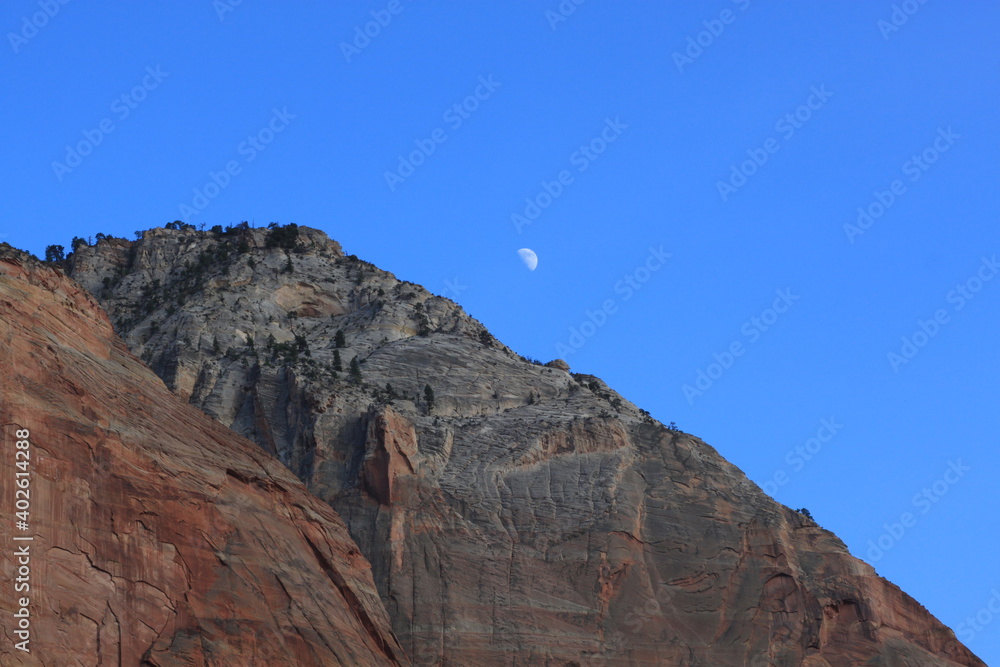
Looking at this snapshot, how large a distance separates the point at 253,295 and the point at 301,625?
42.8m

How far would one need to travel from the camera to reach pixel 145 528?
72875mm

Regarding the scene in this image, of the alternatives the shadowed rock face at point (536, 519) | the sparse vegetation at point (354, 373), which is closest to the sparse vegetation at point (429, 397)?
the shadowed rock face at point (536, 519)

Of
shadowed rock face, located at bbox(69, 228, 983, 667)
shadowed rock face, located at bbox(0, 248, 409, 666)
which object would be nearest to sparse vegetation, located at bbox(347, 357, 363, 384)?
shadowed rock face, located at bbox(69, 228, 983, 667)

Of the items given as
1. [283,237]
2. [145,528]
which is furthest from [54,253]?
[145,528]

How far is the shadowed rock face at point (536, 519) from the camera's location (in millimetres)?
85500

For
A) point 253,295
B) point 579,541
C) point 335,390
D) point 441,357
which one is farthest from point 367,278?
point 579,541

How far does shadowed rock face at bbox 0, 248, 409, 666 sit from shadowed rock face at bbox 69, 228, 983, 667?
213 inches

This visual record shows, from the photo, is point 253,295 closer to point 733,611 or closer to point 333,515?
point 333,515

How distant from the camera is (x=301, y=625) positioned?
75750 mm

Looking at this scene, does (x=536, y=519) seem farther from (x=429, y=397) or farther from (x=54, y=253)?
(x=54, y=253)

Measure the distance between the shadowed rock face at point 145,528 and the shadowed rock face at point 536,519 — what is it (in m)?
5.41

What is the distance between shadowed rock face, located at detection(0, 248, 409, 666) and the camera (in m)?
68.4

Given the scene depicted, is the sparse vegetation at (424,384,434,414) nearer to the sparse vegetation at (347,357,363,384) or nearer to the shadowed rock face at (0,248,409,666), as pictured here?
the sparse vegetation at (347,357,363,384)

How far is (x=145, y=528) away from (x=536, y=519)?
2410cm
